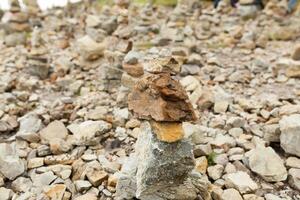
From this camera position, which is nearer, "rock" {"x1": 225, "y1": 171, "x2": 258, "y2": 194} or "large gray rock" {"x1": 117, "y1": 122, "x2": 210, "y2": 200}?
"large gray rock" {"x1": 117, "y1": 122, "x2": 210, "y2": 200}

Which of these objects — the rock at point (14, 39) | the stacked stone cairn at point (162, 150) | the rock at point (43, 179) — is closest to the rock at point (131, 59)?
the stacked stone cairn at point (162, 150)

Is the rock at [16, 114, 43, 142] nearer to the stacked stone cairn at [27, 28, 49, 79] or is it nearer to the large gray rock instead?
the large gray rock

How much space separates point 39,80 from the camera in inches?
421

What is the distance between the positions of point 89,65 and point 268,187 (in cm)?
651

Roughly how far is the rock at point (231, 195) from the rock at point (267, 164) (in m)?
0.71

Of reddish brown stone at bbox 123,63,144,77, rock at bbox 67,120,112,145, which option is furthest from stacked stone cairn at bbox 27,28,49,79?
rock at bbox 67,120,112,145

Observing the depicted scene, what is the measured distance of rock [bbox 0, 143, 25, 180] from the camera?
6.42 meters

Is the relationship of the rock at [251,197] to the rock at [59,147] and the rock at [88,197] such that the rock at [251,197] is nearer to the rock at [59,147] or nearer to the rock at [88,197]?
the rock at [88,197]

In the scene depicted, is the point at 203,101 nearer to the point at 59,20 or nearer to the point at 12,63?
the point at 12,63

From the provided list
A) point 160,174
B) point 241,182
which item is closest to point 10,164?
point 160,174

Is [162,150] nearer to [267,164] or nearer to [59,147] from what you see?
[267,164]

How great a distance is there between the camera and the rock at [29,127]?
740 centimetres

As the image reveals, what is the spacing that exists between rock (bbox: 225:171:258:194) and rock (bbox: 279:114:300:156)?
978mm

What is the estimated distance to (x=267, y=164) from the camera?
20.9ft
